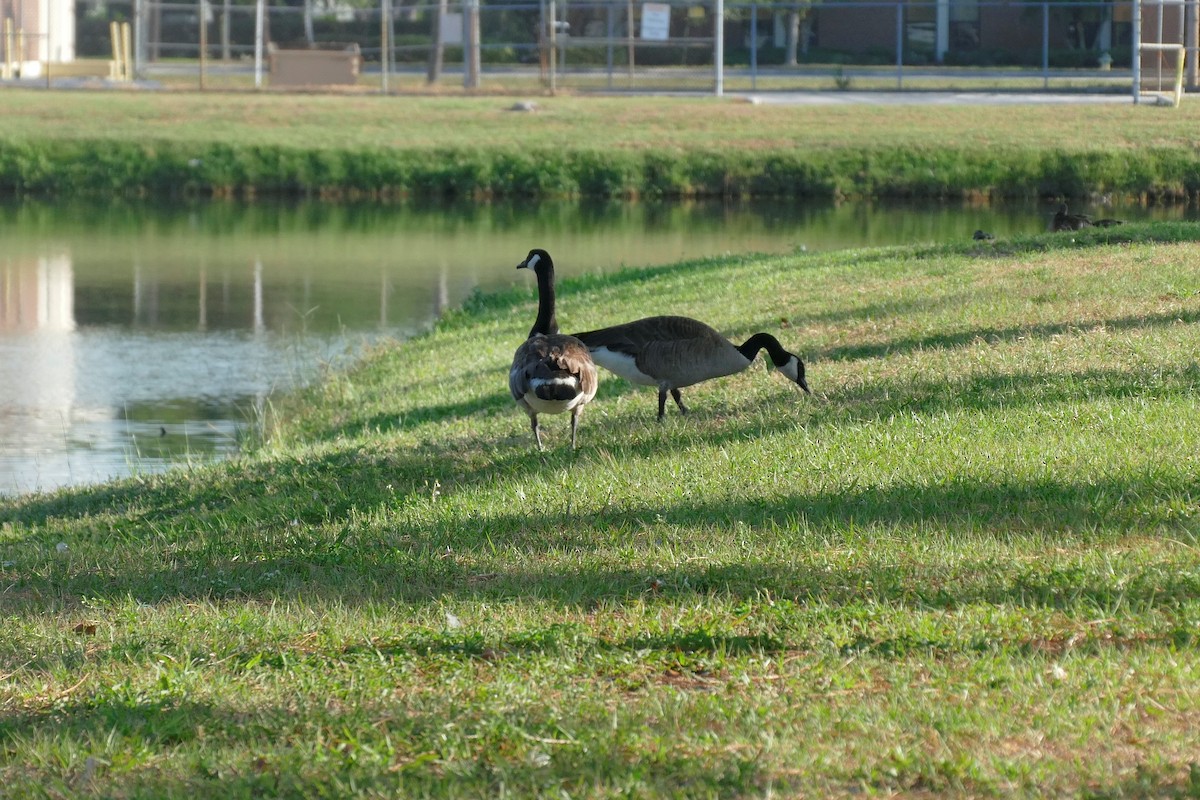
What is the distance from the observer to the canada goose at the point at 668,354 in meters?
10.2

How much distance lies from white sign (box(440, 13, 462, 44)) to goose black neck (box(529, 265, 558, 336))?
41.4 metres

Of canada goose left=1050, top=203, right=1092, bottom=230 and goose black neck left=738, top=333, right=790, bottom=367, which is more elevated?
canada goose left=1050, top=203, right=1092, bottom=230

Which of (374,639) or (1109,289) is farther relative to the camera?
(1109,289)

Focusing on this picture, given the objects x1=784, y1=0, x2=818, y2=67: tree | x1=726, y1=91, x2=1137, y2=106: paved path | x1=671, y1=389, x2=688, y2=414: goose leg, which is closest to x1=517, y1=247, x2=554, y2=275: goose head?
x1=671, y1=389, x2=688, y2=414: goose leg

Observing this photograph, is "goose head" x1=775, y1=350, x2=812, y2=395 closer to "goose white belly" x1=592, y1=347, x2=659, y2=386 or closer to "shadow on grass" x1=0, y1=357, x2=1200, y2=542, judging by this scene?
"shadow on grass" x1=0, y1=357, x2=1200, y2=542

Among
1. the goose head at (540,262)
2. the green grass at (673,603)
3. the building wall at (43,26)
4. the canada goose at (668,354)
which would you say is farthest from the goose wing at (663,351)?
the building wall at (43,26)

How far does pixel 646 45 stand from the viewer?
5541 cm

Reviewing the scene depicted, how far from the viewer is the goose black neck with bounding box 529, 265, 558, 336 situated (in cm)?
1130

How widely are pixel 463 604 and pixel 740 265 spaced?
578 inches

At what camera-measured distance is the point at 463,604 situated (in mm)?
6398

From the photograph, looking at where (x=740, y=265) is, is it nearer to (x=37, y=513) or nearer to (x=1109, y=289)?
(x=1109, y=289)

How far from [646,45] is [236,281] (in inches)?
1290

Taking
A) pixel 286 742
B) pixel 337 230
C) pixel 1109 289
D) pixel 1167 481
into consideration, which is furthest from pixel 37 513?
pixel 337 230

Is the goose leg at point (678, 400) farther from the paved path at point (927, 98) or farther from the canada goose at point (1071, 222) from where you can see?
the paved path at point (927, 98)
